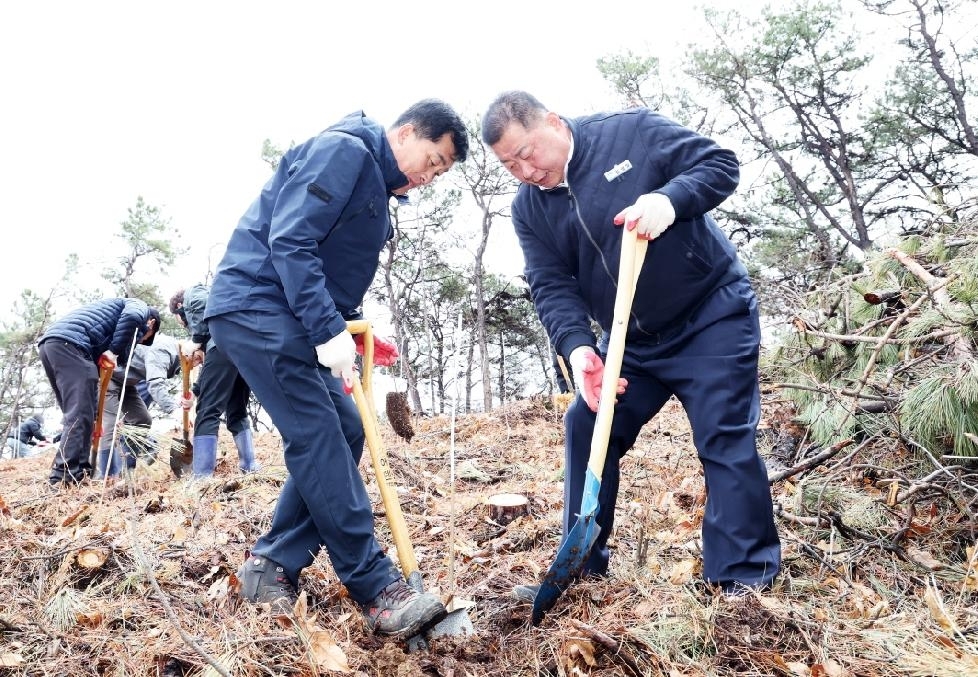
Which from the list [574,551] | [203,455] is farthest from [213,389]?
[574,551]

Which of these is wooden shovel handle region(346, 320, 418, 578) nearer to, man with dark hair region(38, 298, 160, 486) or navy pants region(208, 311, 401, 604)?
navy pants region(208, 311, 401, 604)

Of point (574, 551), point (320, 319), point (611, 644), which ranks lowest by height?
point (611, 644)

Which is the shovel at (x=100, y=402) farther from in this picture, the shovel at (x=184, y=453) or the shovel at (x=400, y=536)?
the shovel at (x=400, y=536)

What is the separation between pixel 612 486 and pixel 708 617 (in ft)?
2.13

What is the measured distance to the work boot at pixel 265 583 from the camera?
2.43 m

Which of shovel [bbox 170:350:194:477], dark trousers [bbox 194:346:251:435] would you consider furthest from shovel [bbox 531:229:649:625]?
shovel [bbox 170:350:194:477]

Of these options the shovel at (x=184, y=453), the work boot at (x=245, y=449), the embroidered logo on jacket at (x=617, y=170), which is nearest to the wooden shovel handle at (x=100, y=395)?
the shovel at (x=184, y=453)

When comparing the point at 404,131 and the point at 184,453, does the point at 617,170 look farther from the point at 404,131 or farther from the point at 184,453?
the point at 184,453

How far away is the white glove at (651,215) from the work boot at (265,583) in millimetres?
1826

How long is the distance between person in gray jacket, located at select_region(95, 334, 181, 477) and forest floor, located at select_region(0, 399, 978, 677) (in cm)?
164

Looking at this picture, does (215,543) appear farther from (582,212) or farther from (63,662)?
(582,212)

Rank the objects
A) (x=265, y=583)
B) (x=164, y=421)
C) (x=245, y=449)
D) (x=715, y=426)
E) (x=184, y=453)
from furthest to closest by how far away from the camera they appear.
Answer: (x=164, y=421) < (x=184, y=453) < (x=245, y=449) < (x=265, y=583) < (x=715, y=426)

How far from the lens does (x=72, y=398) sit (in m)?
5.35

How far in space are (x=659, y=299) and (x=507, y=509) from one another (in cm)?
184
